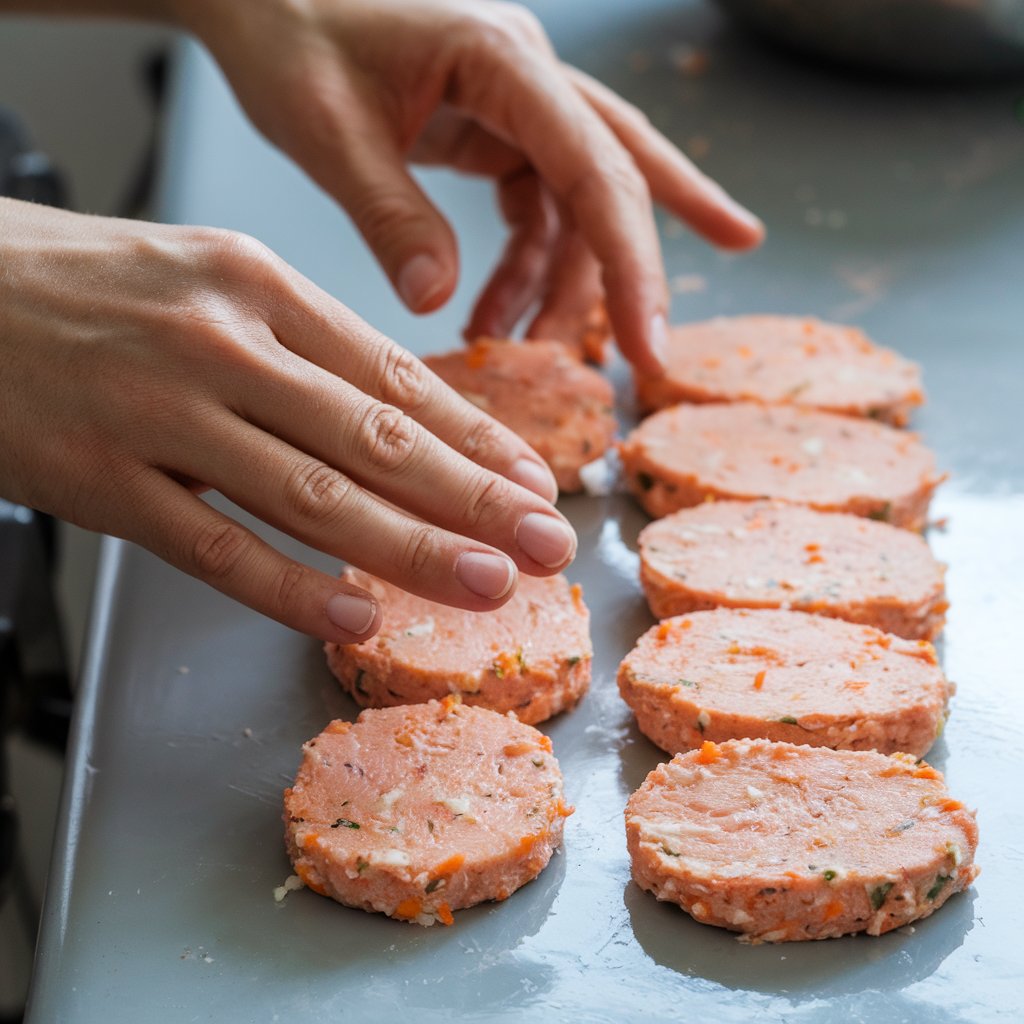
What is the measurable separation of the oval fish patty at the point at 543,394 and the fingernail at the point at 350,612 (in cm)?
54

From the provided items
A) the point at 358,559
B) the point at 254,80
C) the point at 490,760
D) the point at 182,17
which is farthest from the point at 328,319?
the point at 182,17

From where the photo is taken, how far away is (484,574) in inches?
52.2

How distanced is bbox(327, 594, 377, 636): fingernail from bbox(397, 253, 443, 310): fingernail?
1.98 feet

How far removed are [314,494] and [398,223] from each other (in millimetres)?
635

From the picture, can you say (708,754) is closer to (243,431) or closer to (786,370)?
(243,431)

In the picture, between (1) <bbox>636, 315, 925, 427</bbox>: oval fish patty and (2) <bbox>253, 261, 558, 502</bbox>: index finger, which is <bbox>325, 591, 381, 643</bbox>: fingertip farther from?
(1) <bbox>636, 315, 925, 427</bbox>: oval fish patty

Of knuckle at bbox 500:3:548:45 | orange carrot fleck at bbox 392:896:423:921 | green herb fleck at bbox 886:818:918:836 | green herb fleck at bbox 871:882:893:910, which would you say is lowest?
orange carrot fleck at bbox 392:896:423:921

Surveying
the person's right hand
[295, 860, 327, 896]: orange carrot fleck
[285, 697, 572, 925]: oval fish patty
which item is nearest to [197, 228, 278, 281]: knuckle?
the person's right hand

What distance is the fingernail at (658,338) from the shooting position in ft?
6.30

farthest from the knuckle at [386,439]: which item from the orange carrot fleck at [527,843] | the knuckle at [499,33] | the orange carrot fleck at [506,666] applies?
the knuckle at [499,33]

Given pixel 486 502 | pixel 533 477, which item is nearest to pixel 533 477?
pixel 533 477

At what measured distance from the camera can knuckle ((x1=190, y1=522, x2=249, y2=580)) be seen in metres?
1.35

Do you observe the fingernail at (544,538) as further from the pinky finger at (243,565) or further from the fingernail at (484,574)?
the pinky finger at (243,565)

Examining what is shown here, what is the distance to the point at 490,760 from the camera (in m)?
1.37
